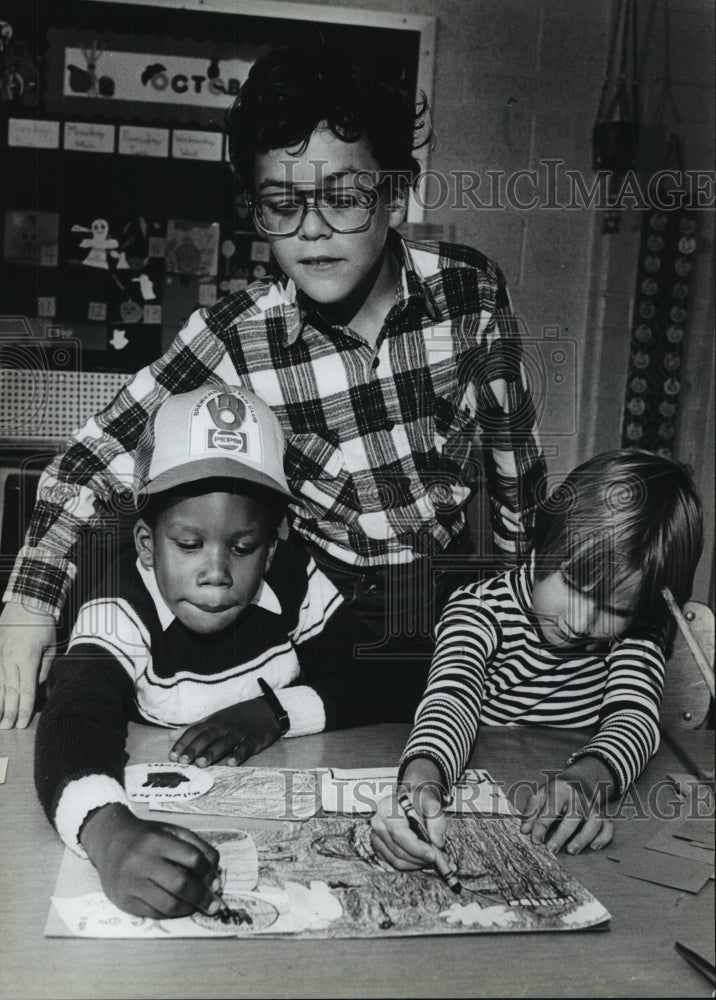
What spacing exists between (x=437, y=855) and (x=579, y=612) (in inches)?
13.7

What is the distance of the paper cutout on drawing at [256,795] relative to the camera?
87 centimetres

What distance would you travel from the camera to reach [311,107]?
0.89m

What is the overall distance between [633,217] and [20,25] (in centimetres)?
68

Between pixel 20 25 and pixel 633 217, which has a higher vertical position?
pixel 20 25

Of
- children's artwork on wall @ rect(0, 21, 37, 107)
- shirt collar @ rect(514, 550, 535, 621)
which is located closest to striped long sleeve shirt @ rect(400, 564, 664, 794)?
shirt collar @ rect(514, 550, 535, 621)

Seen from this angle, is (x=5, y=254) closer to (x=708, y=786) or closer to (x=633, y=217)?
(x=633, y=217)

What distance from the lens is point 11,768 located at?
0.92 metres

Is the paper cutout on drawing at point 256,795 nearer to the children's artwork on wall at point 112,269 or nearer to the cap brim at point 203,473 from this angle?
the cap brim at point 203,473

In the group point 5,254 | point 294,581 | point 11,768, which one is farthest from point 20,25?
point 11,768

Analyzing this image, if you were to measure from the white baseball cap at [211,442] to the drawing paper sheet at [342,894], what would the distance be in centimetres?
36

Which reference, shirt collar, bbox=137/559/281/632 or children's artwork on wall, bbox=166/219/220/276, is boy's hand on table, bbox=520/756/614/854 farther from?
children's artwork on wall, bbox=166/219/220/276

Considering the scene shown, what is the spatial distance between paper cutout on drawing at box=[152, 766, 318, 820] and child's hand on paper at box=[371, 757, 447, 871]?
8 cm

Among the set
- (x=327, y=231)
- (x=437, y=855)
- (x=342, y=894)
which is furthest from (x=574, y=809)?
(x=327, y=231)

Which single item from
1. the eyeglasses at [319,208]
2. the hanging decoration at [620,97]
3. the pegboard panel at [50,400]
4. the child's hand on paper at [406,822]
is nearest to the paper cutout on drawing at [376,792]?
the child's hand on paper at [406,822]
